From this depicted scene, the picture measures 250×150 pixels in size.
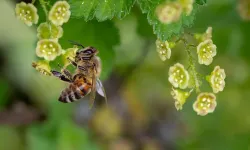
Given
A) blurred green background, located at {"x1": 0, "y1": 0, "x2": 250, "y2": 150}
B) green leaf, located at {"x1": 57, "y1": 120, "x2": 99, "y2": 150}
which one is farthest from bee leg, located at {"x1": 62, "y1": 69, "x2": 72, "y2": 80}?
green leaf, located at {"x1": 57, "y1": 120, "x2": 99, "y2": 150}

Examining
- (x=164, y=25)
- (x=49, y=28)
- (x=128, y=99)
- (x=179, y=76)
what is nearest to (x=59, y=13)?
(x=49, y=28)

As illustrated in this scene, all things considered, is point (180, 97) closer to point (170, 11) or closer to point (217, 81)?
point (217, 81)

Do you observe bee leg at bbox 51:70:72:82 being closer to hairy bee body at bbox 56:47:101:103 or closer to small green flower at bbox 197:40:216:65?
hairy bee body at bbox 56:47:101:103

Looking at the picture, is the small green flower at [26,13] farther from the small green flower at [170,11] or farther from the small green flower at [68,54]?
the small green flower at [170,11]

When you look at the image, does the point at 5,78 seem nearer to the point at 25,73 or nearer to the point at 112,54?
the point at 25,73

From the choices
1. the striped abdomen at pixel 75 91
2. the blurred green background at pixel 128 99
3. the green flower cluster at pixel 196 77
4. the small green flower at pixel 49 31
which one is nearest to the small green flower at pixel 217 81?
the green flower cluster at pixel 196 77
